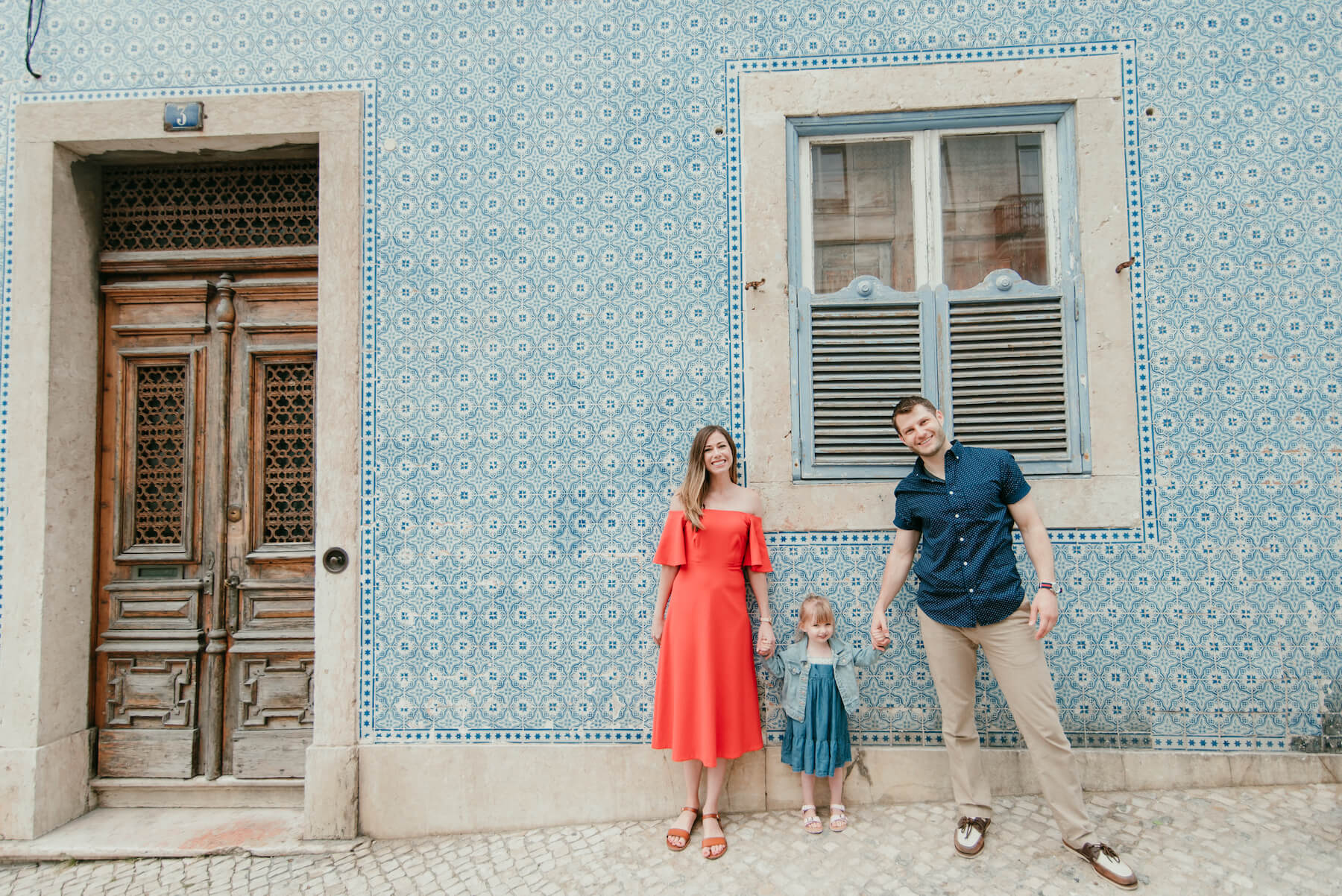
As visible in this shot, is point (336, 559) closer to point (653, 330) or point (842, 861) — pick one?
point (653, 330)

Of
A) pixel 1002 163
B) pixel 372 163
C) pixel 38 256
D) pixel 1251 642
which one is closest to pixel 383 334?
pixel 372 163

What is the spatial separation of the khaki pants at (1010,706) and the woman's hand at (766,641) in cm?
62

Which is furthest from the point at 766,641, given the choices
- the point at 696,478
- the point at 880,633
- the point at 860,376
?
the point at 860,376

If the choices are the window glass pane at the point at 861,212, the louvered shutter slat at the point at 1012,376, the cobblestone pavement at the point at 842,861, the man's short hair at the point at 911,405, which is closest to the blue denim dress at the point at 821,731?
the cobblestone pavement at the point at 842,861

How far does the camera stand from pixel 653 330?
127 inches

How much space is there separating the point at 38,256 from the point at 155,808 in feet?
8.84

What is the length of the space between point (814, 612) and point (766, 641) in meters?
0.25

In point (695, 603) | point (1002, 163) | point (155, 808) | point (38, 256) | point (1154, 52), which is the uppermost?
point (1154, 52)

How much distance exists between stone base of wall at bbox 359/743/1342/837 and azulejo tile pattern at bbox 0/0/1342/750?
0.11m

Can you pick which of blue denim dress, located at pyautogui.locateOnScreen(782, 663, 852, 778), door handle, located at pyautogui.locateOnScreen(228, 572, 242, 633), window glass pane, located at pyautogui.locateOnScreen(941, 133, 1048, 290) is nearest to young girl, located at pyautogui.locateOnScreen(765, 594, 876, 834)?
blue denim dress, located at pyautogui.locateOnScreen(782, 663, 852, 778)

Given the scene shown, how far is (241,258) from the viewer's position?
11.6 feet

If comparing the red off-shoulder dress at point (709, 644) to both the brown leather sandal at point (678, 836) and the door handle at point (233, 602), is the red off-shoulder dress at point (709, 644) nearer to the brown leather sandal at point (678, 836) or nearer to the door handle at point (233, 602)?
the brown leather sandal at point (678, 836)

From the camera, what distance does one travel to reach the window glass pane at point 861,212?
3.34 meters

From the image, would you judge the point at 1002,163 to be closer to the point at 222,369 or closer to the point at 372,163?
the point at 372,163
